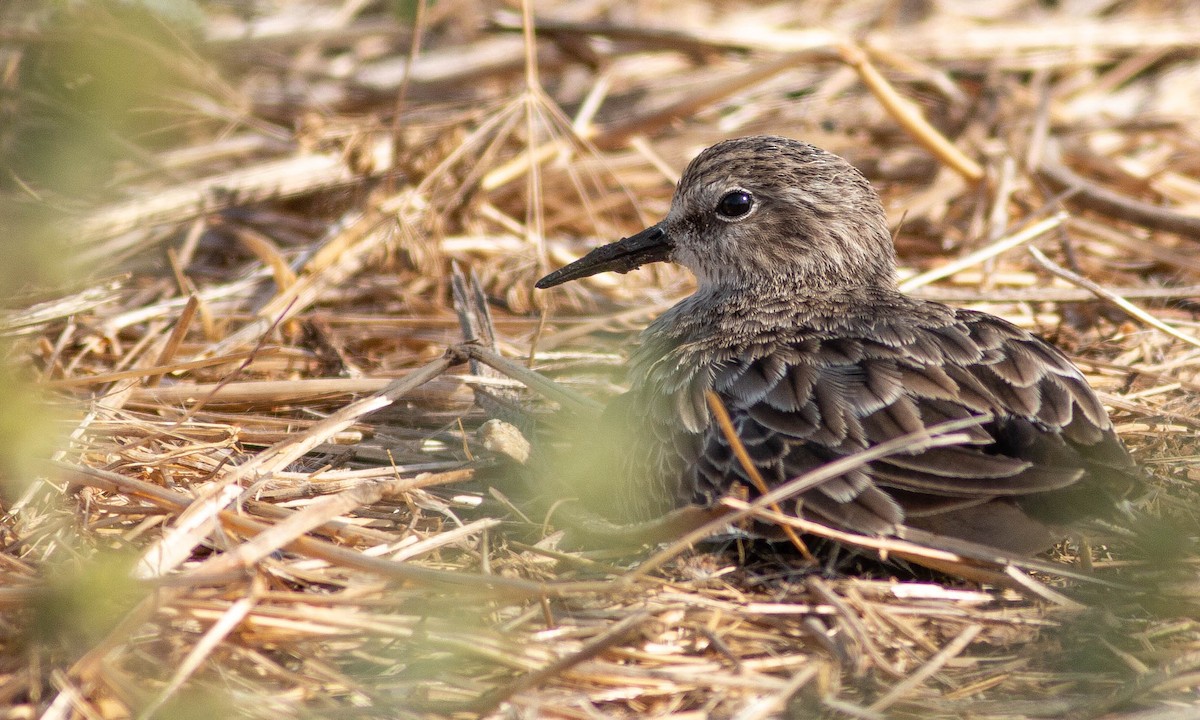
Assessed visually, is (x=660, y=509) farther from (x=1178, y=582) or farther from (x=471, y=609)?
(x=1178, y=582)

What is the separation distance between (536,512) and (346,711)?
1.20 metres

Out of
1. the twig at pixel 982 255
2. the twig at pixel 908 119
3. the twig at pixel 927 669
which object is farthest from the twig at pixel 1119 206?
the twig at pixel 927 669

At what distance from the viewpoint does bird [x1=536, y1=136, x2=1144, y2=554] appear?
322cm

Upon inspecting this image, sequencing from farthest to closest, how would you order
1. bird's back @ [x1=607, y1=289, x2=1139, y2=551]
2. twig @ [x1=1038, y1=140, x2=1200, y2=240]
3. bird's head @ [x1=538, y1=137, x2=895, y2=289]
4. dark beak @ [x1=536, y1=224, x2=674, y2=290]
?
1. twig @ [x1=1038, y1=140, x2=1200, y2=240]
2. dark beak @ [x1=536, y1=224, x2=674, y2=290]
3. bird's head @ [x1=538, y1=137, x2=895, y2=289]
4. bird's back @ [x1=607, y1=289, x2=1139, y2=551]

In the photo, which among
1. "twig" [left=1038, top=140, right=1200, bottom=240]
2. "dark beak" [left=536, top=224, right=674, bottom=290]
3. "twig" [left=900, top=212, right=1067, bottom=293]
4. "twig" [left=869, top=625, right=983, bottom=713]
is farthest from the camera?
"twig" [left=1038, top=140, right=1200, bottom=240]

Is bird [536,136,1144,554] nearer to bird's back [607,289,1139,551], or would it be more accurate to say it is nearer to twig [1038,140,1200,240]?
bird's back [607,289,1139,551]

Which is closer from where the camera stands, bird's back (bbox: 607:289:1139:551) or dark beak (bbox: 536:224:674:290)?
bird's back (bbox: 607:289:1139:551)

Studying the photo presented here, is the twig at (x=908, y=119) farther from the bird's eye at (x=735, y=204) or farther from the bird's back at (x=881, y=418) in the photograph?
the bird's back at (x=881, y=418)

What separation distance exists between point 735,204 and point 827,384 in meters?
1.08

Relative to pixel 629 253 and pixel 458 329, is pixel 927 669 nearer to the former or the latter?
pixel 629 253

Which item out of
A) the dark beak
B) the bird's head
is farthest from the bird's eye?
the dark beak

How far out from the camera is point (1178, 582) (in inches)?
126

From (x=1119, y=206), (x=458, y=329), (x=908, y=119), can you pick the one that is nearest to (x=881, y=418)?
(x=458, y=329)

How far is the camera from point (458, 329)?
17.2 ft
